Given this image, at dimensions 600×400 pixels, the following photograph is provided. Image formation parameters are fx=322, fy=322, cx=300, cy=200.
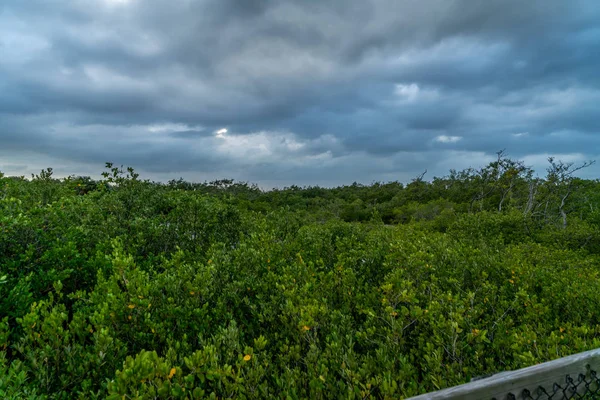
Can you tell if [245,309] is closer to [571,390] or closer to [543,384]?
[543,384]

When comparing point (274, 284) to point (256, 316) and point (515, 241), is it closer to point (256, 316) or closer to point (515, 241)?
point (256, 316)

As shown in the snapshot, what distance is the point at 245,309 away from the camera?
4.20 m

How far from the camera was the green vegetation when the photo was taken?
2.69 metres

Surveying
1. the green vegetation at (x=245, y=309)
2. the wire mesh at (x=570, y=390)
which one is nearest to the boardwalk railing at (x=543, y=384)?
the wire mesh at (x=570, y=390)

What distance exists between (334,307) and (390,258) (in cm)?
138

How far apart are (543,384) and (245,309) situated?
122 inches

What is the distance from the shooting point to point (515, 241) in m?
11.9

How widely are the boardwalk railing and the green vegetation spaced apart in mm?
573

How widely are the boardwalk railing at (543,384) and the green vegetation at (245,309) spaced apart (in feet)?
1.88

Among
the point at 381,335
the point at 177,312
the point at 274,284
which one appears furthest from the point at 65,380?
the point at 381,335

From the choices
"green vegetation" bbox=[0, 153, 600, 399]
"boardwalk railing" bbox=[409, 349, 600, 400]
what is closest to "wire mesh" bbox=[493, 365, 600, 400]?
"boardwalk railing" bbox=[409, 349, 600, 400]

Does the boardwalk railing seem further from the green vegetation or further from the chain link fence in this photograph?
the green vegetation

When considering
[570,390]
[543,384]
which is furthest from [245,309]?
[570,390]

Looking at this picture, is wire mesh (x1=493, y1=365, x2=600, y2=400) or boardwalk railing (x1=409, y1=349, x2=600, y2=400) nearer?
boardwalk railing (x1=409, y1=349, x2=600, y2=400)
